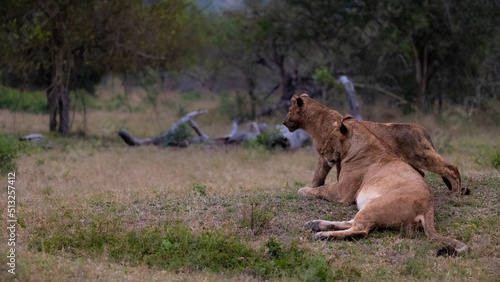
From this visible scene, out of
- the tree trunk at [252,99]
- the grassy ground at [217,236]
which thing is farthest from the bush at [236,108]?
the grassy ground at [217,236]

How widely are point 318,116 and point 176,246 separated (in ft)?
9.68

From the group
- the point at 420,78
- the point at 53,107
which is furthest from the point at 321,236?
the point at 420,78

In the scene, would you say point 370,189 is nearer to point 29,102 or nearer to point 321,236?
point 321,236

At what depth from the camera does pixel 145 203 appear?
23.5 ft

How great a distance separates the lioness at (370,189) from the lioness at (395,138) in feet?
0.82

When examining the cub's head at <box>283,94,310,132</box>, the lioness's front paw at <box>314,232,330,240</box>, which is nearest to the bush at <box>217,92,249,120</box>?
the cub's head at <box>283,94,310,132</box>

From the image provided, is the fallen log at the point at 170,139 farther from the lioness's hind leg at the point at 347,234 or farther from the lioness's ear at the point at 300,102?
the lioness's hind leg at the point at 347,234

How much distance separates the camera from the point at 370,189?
6434 millimetres

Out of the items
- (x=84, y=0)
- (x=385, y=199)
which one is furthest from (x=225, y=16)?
(x=385, y=199)

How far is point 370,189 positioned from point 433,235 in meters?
0.94

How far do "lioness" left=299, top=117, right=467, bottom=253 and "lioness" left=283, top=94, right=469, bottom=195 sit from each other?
251 mm

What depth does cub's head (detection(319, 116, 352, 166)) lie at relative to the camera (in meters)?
7.08

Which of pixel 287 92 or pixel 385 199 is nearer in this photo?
pixel 385 199

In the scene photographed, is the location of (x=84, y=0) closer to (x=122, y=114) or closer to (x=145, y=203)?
(x=122, y=114)
